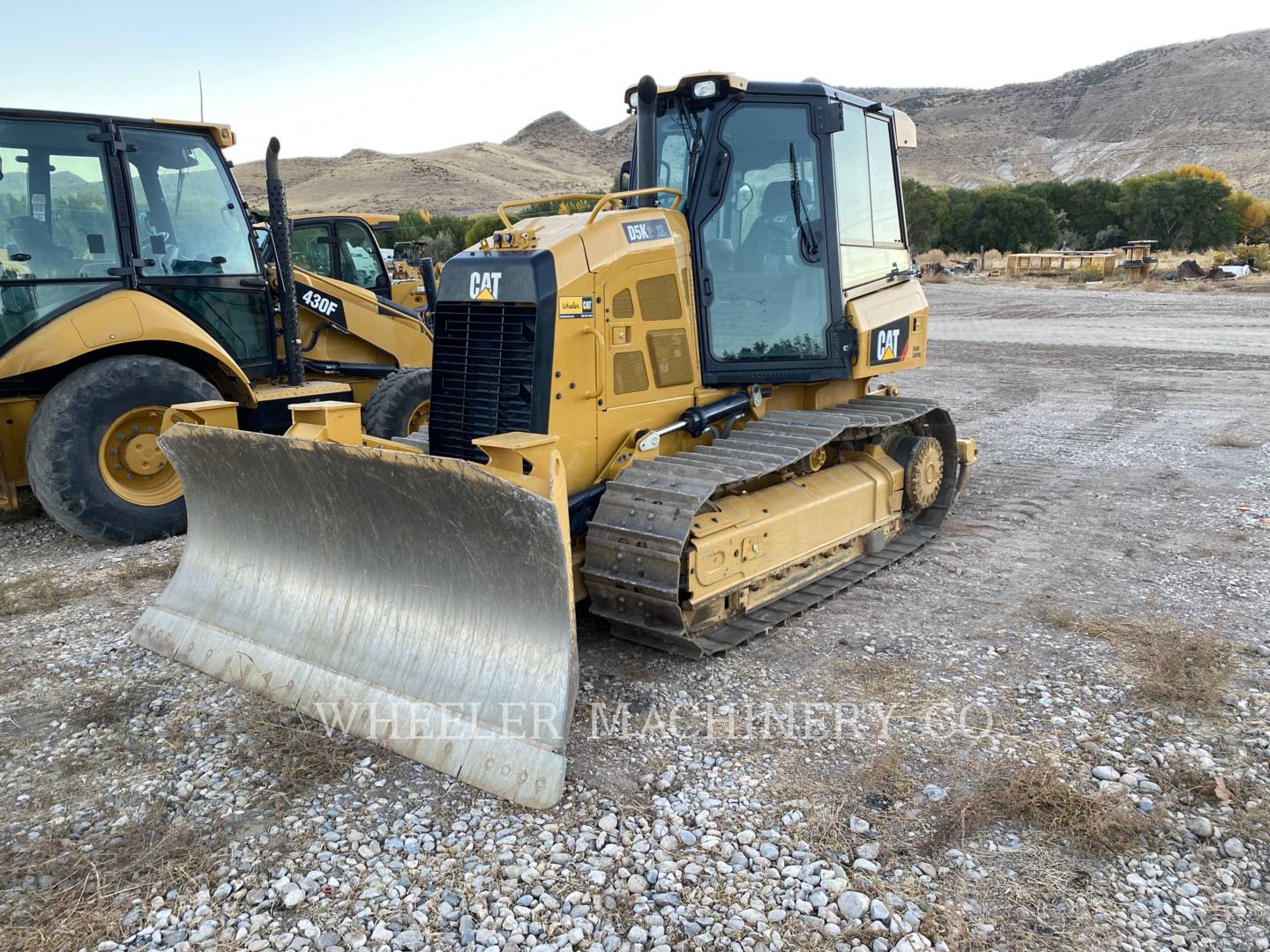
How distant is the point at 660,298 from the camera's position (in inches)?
199

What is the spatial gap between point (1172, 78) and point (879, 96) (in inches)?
1053

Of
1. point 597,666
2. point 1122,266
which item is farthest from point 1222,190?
point 597,666

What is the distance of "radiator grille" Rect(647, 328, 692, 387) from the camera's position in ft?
16.6

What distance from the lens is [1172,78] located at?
245 feet

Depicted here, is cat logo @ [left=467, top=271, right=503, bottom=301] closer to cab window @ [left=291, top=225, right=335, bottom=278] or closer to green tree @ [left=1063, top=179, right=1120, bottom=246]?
cab window @ [left=291, top=225, right=335, bottom=278]

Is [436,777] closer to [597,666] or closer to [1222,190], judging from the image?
[597,666]

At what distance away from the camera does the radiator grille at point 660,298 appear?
4979 mm

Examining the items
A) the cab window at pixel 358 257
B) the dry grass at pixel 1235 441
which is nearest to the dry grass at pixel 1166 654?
the dry grass at pixel 1235 441

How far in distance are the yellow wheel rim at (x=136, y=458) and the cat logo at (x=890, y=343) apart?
192 inches

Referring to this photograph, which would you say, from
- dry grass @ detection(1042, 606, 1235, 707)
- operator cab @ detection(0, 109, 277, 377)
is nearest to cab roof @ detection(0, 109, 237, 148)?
operator cab @ detection(0, 109, 277, 377)

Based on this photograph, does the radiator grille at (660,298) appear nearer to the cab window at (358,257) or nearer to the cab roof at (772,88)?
the cab roof at (772,88)

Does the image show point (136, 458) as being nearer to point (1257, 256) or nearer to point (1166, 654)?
point (1166, 654)

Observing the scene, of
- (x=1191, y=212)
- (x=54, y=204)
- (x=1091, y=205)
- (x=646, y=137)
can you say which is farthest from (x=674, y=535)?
(x=1091, y=205)

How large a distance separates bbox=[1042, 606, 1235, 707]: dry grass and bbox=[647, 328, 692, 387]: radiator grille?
7.86 feet
